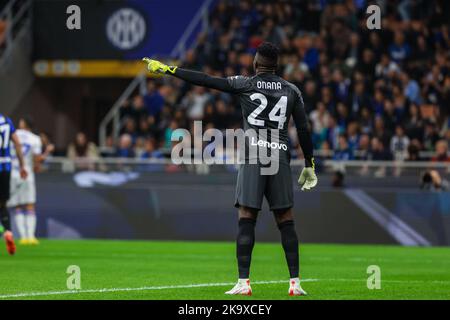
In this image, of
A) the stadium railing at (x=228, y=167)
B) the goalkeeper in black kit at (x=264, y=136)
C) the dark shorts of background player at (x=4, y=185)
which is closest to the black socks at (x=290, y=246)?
the goalkeeper in black kit at (x=264, y=136)

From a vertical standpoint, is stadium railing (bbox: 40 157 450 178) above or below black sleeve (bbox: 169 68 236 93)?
below

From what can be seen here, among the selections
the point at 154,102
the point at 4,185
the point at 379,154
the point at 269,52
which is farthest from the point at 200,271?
the point at 154,102

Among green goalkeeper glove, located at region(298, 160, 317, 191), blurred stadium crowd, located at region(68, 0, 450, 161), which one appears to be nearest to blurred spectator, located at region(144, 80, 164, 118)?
blurred stadium crowd, located at region(68, 0, 450, 161)

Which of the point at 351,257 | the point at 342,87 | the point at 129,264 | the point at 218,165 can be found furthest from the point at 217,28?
the point at 129,264

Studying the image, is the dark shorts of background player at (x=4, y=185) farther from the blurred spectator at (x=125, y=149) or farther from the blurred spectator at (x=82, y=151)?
the blurred spectator at (x=82, y=151)

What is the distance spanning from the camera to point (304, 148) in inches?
417

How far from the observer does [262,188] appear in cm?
1044

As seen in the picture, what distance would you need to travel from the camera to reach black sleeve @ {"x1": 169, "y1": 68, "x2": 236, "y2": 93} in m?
10.4

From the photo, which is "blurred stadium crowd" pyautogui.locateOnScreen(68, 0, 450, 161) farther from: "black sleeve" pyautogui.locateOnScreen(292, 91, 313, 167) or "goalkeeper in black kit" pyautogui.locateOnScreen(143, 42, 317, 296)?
"goalkeeper in black kit" pyautogui.locateOnScreen(143, 42, 317, 296)

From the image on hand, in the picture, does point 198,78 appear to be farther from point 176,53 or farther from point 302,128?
point 176,53

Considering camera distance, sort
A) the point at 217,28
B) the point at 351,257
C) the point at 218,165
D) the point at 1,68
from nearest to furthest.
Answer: the point at 351,257 < the point at 218,165 < the point at 217,28 < the point at 1,68

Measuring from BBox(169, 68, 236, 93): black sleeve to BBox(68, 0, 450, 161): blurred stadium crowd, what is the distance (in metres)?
12.7
